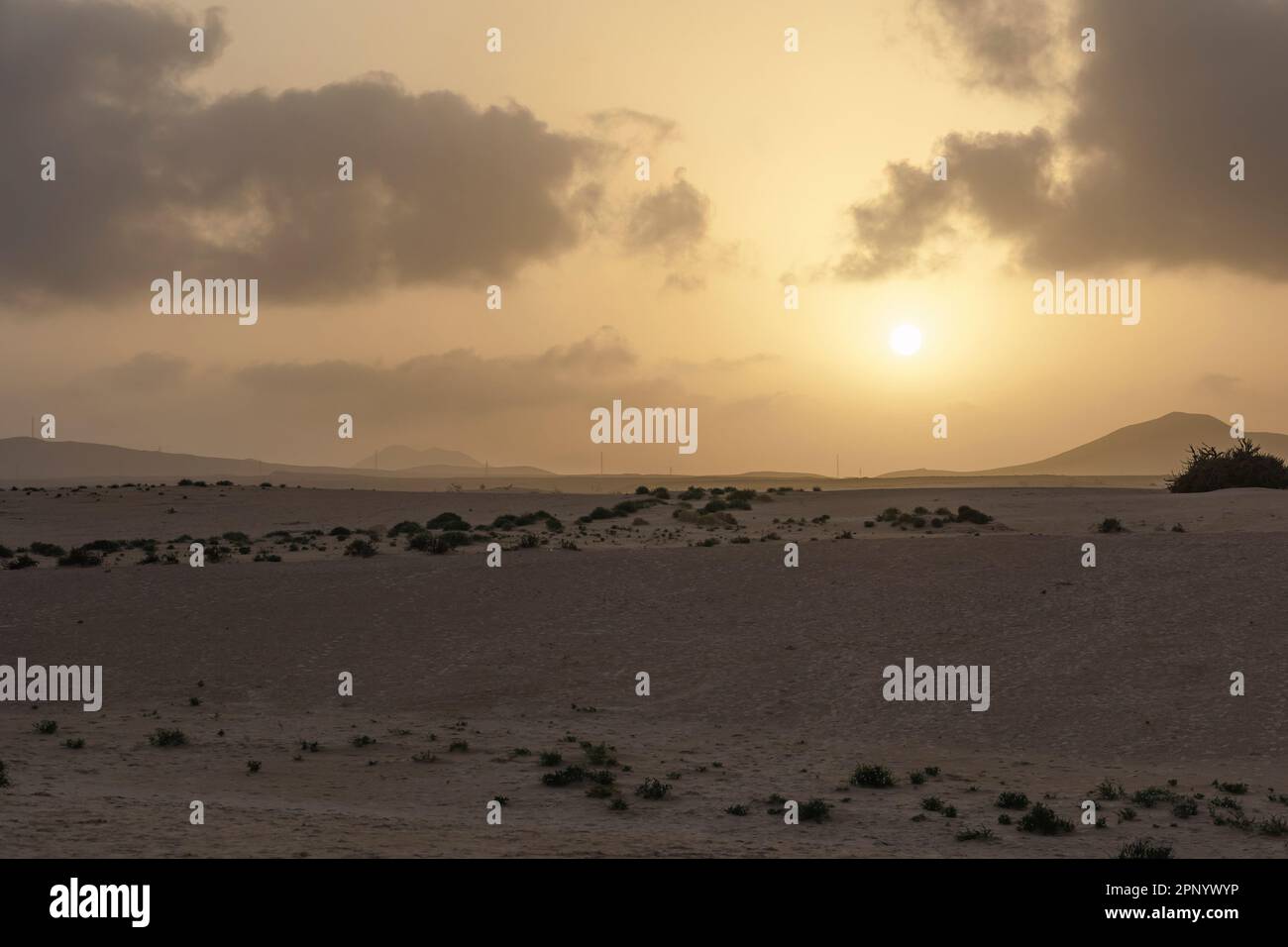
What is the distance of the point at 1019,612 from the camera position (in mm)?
26500

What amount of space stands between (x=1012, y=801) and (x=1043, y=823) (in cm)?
117

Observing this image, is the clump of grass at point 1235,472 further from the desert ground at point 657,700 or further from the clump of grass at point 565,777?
the clump of grass at point 565,777

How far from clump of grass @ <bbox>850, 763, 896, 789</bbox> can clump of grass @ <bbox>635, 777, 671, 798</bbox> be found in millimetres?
2734

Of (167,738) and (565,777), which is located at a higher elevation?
(167,738)

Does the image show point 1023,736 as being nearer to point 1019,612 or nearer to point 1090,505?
point 1019,612

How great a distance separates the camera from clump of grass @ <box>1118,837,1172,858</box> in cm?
1281

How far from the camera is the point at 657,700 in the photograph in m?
22.7

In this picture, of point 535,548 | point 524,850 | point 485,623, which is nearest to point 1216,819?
point 524,850

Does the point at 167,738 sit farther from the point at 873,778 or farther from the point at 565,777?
the point at 873,778

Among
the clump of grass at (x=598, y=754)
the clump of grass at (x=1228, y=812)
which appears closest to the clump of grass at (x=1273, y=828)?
the clump of grass at (x=1228, y=812)

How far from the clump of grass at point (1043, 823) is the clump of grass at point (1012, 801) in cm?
77

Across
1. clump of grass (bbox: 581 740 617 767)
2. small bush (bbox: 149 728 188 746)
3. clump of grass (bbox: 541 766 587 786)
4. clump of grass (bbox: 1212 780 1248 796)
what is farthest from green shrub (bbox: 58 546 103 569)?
clump of grass (bbox: 1212 780 1248 796)

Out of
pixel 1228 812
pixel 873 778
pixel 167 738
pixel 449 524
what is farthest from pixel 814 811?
pixel 449 524
